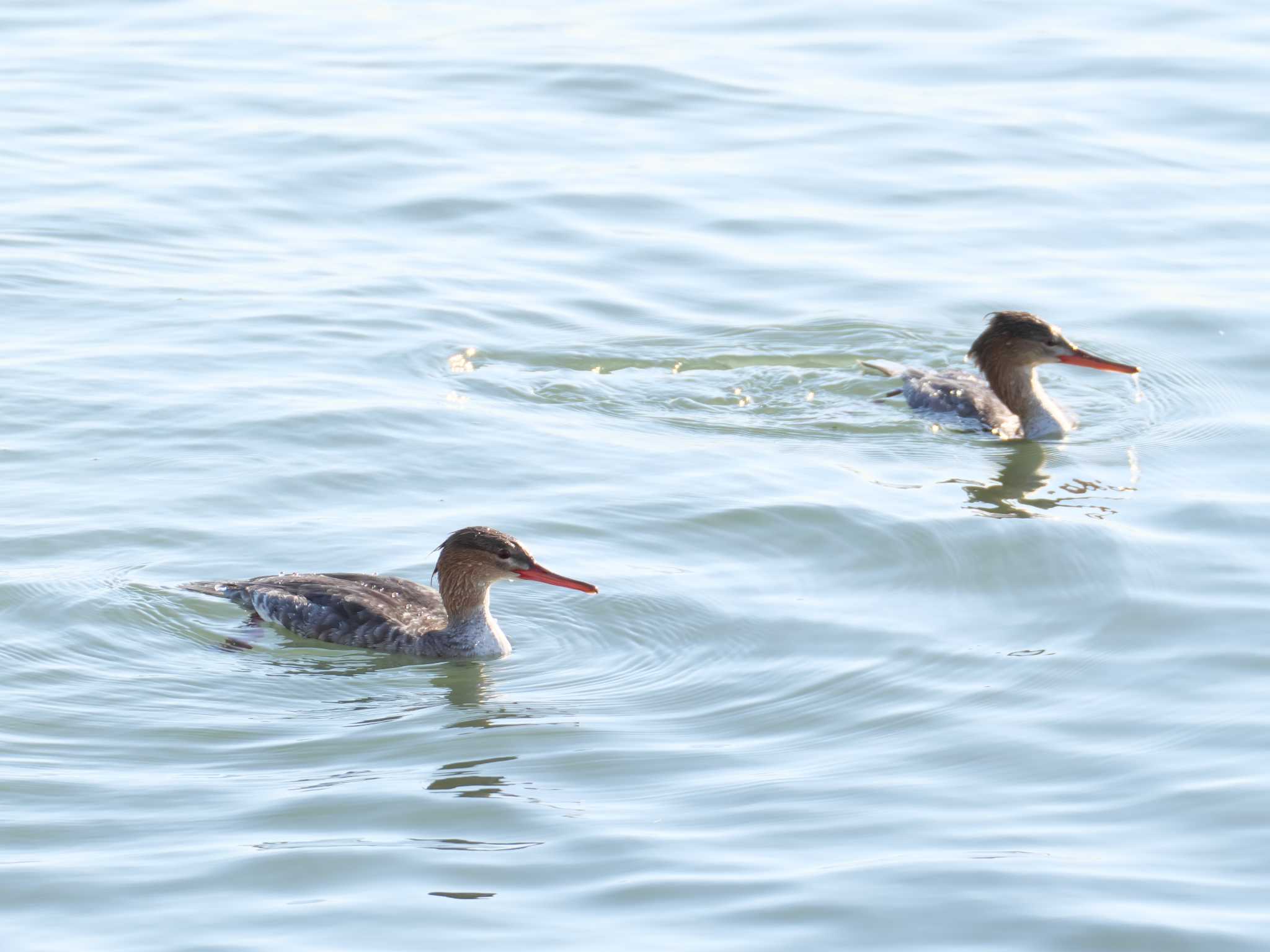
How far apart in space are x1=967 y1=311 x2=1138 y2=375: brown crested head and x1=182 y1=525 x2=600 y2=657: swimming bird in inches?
195

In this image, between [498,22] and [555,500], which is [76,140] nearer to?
[498,22]

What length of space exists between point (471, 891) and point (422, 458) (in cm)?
511

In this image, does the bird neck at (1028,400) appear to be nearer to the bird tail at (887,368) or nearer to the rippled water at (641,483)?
the rippled water at (641,483)

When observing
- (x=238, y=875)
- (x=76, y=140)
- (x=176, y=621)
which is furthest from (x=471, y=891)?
(x=76, y=140)

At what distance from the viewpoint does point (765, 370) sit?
14.1 m

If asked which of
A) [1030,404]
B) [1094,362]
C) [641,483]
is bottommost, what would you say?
[641,483]

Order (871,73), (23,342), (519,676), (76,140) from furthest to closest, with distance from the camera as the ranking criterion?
(871,73), (76,140), (23,342), (519,676)

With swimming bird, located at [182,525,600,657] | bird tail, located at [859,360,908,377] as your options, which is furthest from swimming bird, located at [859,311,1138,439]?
swimming bird, located at [182,525,600,657]

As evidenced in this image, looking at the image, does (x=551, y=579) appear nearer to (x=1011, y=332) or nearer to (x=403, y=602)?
(x=403, y=602)

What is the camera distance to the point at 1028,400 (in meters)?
13.7

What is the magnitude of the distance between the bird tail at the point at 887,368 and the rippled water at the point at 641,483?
171mm

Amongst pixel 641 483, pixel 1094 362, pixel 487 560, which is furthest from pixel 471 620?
pixel 1094 362

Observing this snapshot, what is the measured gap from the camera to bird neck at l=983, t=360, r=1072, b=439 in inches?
538

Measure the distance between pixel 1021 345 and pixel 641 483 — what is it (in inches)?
131
